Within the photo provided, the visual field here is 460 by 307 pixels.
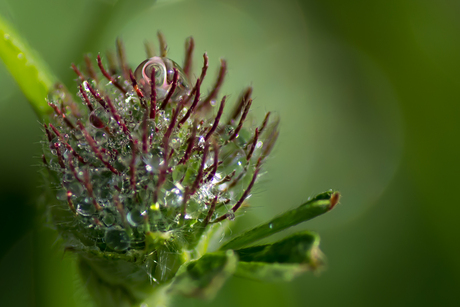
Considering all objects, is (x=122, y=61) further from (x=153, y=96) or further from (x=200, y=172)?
(x=200, y=172)

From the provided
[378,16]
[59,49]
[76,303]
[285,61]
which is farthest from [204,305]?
[378,16]

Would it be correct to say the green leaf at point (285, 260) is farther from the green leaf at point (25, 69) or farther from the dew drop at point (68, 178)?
the green leaf at point (25, 69)

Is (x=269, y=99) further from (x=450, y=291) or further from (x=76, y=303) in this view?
(x=76, y=303)

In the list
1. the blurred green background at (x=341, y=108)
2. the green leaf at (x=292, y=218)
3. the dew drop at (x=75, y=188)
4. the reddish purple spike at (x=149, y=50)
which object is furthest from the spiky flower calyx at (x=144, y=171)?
the blurred green background at (x=341, y=108)

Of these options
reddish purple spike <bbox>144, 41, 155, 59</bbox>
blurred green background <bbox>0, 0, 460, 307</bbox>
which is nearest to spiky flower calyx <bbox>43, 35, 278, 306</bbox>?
reddish purple spike <bbox>144, 41, 155, 59</bbox>

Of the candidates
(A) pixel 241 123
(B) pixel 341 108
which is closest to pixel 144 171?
(A) pixel 241 123

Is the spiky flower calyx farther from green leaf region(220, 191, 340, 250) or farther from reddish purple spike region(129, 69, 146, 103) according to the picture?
green leaf region(220, 191, 340, 250)
